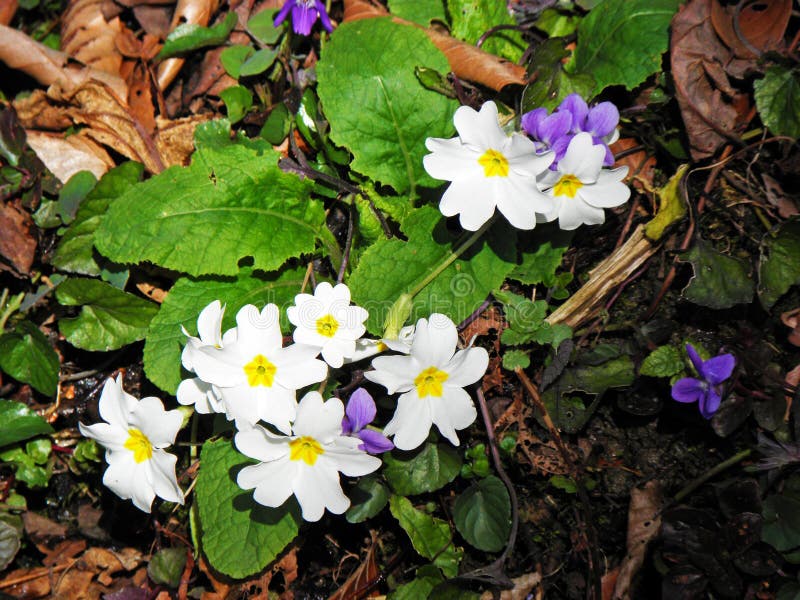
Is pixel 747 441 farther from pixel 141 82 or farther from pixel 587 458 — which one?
pixel 141 82

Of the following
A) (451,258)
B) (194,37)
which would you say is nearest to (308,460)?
(451,258)

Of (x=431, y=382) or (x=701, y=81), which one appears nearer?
(x=431, y=382)

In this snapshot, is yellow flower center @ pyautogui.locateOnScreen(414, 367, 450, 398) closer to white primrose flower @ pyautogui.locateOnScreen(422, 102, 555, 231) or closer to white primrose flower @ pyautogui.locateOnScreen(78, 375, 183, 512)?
white primrose flower @ pyautogui.locateOnScreen(422, 102, 555, 231)

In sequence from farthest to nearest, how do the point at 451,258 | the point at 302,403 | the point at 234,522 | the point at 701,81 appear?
the point at 701,81 < the point at 451,258 < the point at 234,522 < the point at 302,403

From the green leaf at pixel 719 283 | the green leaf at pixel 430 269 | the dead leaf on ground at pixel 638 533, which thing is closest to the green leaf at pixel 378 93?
the green leaf at pixel 430 269

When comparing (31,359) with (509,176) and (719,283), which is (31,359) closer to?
(509,176)

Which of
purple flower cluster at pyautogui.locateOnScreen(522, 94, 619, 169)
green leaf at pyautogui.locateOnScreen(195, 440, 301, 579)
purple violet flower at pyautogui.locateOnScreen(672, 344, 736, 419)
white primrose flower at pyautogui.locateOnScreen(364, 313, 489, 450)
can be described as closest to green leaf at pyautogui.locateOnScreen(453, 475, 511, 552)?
white primrose flower at pyautogui.locateOnScreen(364, 313, 489, 450)
